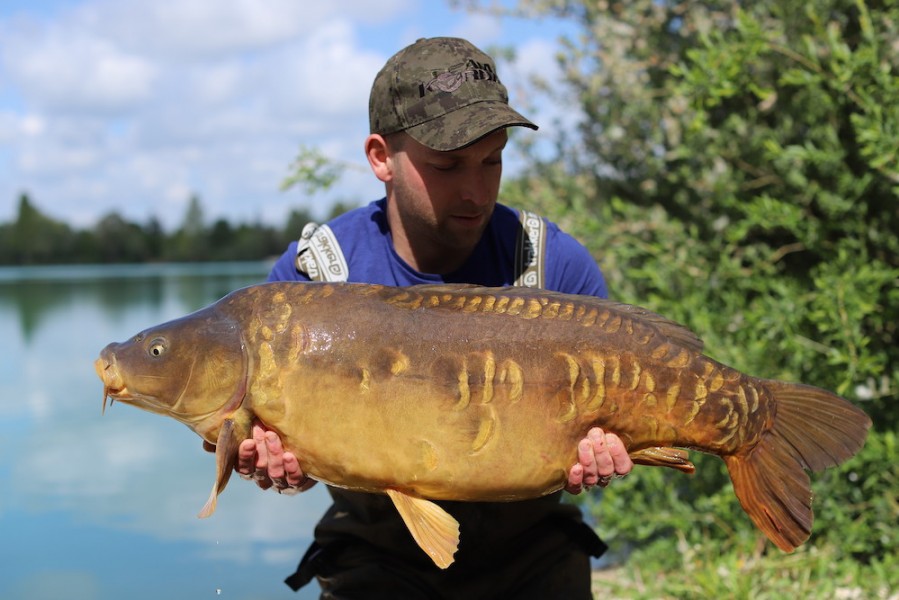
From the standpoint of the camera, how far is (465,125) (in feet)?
7.61

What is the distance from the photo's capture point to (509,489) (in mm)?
2109

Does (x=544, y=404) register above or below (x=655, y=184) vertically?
below

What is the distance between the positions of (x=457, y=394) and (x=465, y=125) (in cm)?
64

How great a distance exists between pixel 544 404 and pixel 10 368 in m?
12.2

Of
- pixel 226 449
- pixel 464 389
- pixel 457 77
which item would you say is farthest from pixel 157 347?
pixel 457 77

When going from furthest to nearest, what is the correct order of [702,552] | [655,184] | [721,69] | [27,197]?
[27,197], [655,184], [702,552], [721,69]

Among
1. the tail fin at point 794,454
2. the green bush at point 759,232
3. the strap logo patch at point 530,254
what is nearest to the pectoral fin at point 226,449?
the strap logo patch at point 530,254

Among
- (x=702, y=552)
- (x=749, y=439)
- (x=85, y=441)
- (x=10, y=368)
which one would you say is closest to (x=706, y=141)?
(x=702, y=552)

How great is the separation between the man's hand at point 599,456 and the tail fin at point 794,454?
272 millimetres

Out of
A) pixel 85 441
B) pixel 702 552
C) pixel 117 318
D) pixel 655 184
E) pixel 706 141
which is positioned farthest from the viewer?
pixel 117 318

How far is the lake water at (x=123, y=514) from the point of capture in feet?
18.1

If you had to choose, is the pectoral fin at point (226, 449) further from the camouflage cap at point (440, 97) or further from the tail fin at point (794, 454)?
the tail fin at point (794, 454)

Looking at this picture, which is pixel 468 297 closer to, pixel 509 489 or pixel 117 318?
pixel 509 489

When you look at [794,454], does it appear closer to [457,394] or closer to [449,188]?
[457,394]
